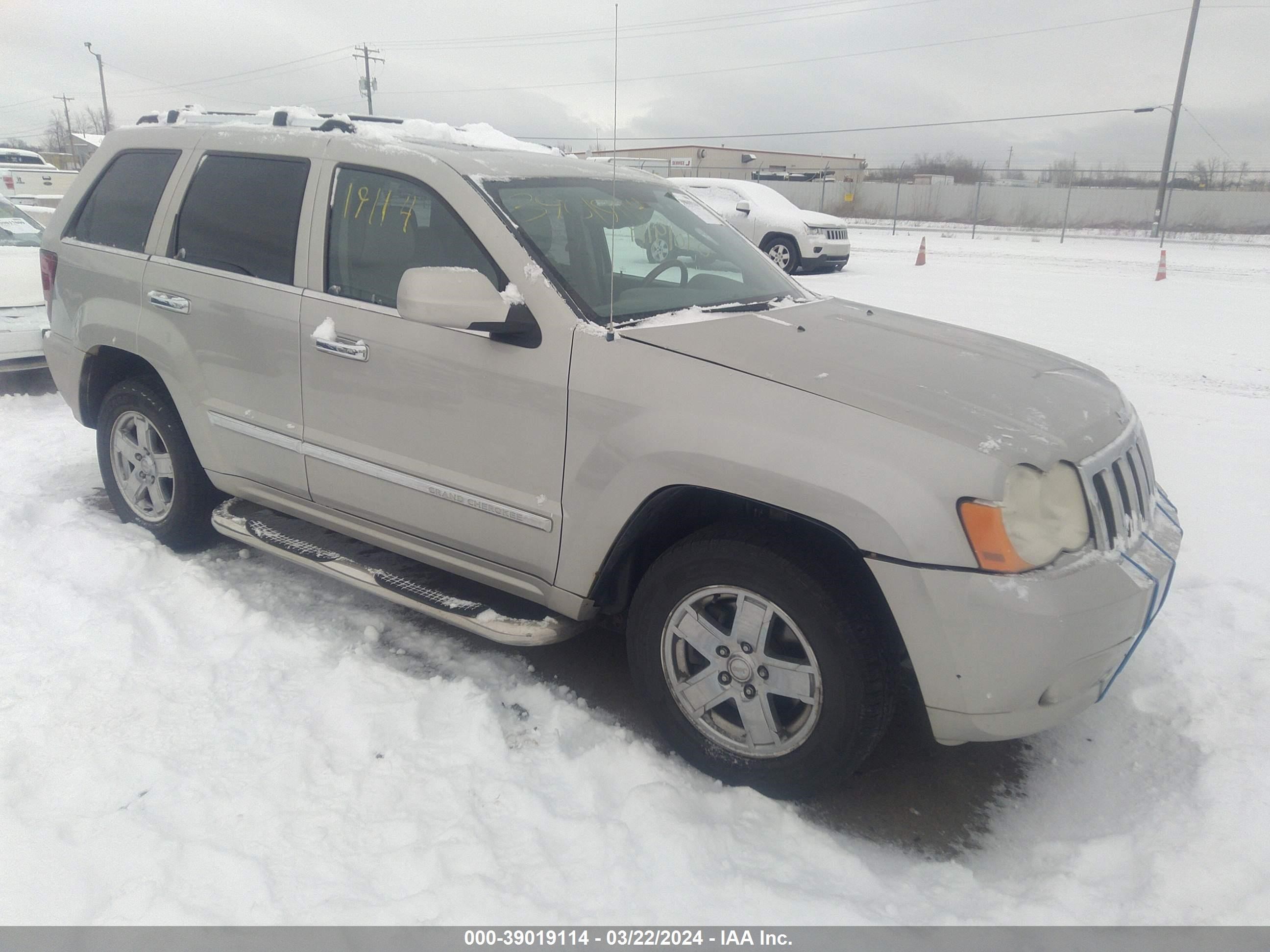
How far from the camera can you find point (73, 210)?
4254 mm

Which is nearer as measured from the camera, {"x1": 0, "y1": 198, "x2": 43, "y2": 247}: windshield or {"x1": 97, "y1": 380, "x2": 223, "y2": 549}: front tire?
{"x1": 97, "y1": 380, "x2": 223, "y2": 549}: front tire

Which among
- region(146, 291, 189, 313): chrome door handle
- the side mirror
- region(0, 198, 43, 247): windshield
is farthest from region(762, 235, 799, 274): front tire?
the side mirror

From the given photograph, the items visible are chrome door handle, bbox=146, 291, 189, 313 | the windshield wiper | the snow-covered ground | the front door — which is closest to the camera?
the snow-covered ground

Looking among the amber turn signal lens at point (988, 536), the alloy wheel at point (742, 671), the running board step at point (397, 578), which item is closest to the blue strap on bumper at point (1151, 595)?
the amber turn signal lens at point (988, 536)

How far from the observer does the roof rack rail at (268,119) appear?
11.9 ft

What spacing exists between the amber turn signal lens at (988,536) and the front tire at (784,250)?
1303 centimetres

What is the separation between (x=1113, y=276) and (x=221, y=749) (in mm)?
16788

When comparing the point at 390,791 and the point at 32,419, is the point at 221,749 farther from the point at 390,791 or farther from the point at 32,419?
the point at 32,419

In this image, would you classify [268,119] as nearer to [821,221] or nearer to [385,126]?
[385,126]

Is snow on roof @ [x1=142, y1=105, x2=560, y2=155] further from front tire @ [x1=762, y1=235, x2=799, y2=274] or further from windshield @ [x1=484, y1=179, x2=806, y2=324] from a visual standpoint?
front tire @ [x1=762, y1=235, x2=799, y2=274]

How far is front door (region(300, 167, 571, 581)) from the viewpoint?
9.27 feet
